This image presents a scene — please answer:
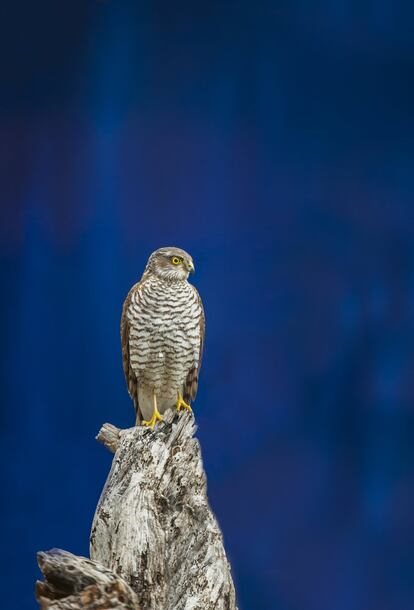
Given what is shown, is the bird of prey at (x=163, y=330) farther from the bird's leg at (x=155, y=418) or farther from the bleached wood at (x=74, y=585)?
the bleached wood at (x=74, y=585)

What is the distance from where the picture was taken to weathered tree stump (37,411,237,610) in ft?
12.3

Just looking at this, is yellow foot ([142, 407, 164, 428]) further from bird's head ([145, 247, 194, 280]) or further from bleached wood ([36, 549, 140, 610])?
bleached wood ([36, 549, 140, 610])

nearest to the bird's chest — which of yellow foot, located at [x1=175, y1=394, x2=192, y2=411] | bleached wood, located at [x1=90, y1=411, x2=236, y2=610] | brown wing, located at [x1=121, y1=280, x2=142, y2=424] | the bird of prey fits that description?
the bird of prey

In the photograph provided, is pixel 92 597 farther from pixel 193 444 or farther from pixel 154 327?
pixel 154 327

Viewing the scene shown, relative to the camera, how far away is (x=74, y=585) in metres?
3.33

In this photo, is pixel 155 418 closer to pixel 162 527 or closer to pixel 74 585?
pixel 162 527

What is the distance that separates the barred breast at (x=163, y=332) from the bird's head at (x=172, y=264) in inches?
1.7

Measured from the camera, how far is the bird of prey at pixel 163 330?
15.1 feet

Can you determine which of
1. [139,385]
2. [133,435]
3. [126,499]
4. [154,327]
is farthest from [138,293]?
[126,499]

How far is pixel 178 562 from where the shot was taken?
386 centimetres

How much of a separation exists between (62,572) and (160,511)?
0.73 meters

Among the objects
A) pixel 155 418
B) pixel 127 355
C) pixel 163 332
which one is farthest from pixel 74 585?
pixel 127 355

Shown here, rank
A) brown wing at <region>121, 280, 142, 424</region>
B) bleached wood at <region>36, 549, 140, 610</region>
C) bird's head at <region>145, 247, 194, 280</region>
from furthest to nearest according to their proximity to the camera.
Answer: brown wing at <region>121, 280, 142, 424</region> → bird's head at <region>145, 247, 194, 280</region> → bleached wood at <region>36, 549, 140, 610</region>

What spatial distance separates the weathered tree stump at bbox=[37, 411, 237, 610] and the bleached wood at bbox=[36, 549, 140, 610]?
123 millimetres
